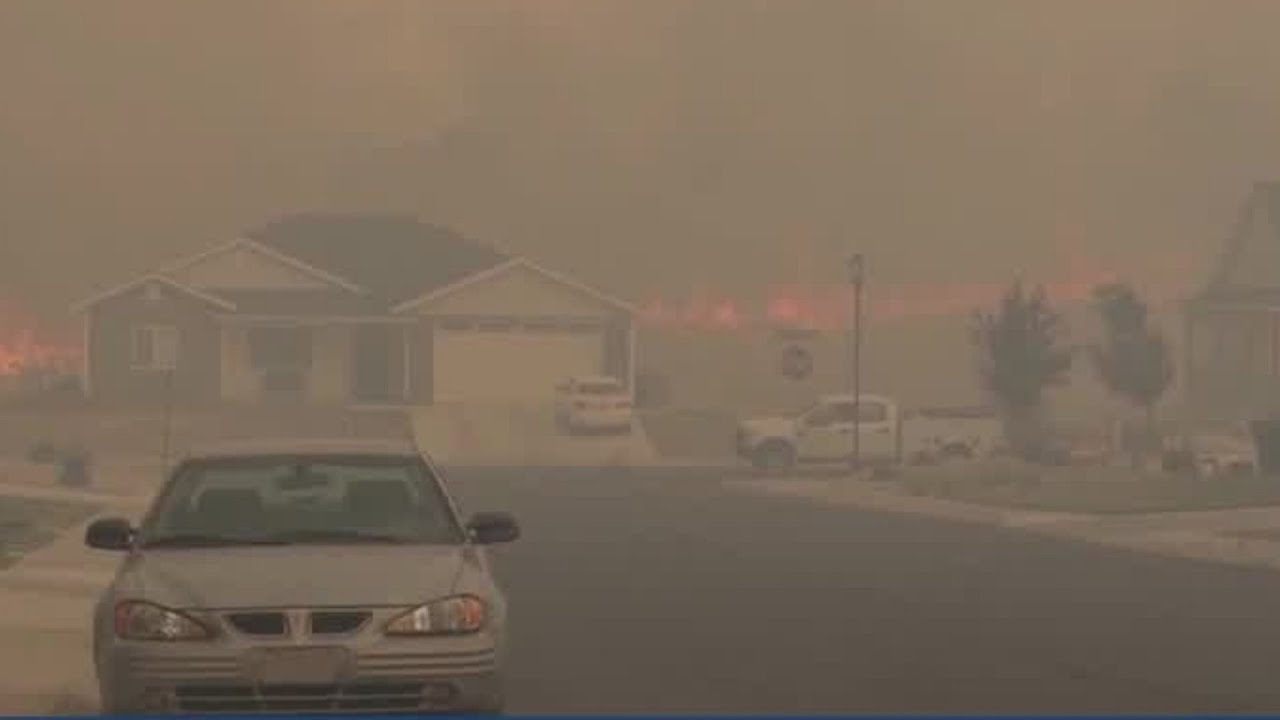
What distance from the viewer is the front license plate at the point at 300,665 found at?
1016 cm

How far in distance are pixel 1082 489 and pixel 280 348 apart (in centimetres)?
3479

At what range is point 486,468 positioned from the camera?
53844 millimetres

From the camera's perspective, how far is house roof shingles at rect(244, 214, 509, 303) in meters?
73.0

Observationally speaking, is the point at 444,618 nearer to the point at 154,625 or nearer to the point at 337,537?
the point at 337,537

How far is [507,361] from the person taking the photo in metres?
→ 68.5

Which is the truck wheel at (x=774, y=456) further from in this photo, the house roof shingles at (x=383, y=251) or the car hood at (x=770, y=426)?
the house roof shingles at (x=383, y=251)

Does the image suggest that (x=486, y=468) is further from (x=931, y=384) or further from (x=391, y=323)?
(x=931, y=384)

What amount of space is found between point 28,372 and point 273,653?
8101 cm

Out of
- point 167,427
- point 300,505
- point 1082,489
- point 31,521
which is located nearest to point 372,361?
point 167,427

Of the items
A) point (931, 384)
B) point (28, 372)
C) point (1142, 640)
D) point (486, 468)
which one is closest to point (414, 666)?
point (1142, 640)

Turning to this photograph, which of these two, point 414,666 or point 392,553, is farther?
point 392,553

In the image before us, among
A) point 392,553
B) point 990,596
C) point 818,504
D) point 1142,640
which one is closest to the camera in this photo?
point 392,553

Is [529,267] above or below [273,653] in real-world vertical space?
above

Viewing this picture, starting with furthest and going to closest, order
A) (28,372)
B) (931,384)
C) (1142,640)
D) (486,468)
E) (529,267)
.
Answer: (931,384) → (28,372) → (529,267) → (486,468) → (1142,640)
